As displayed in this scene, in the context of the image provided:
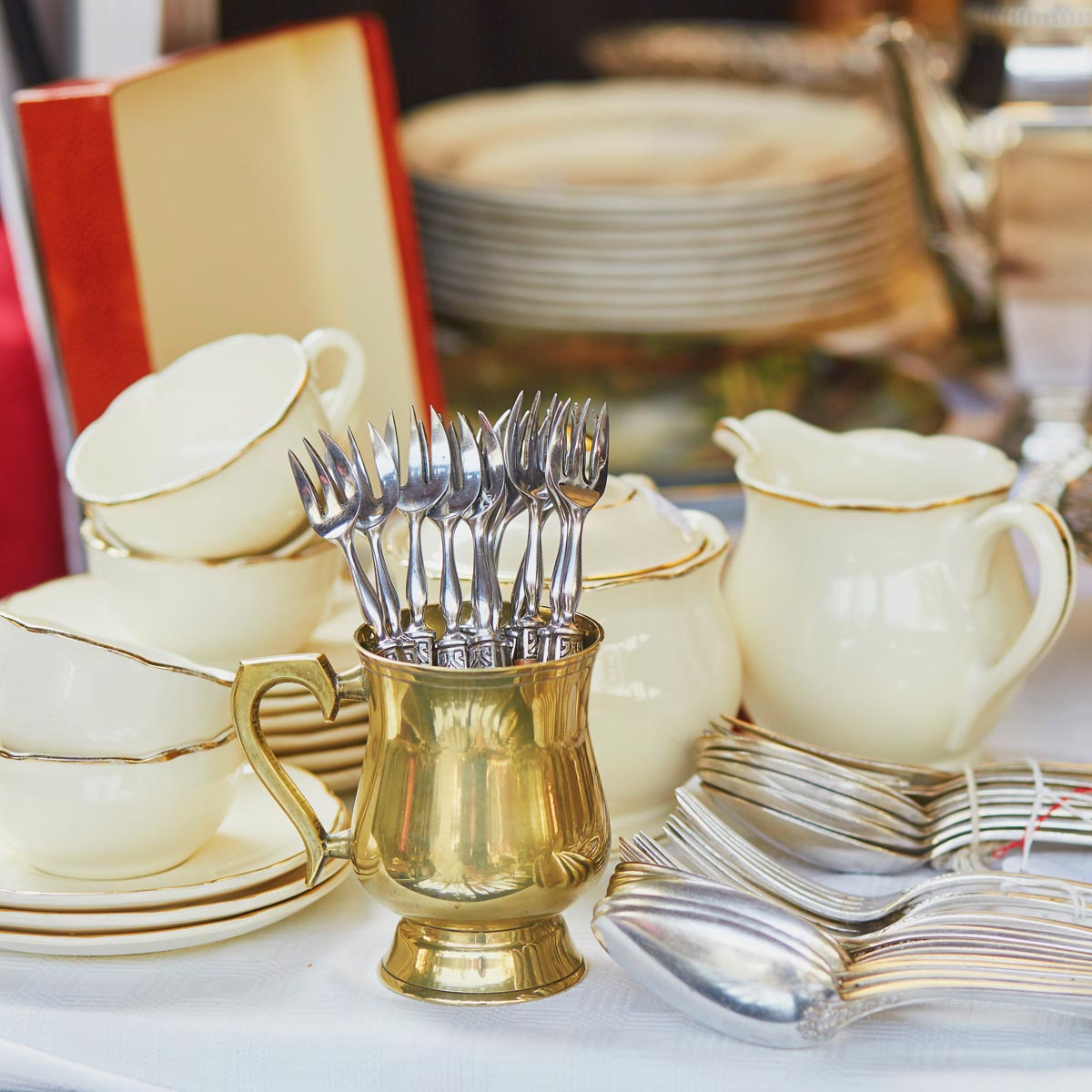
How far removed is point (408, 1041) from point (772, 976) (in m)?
0.09

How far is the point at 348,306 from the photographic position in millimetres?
782

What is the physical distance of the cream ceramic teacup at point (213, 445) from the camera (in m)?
0.50

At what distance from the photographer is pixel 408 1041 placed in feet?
1.24


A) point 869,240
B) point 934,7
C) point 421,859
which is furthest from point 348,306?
point 934,7

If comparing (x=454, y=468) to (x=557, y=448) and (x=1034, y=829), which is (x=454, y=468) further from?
(x=1034, y=829)

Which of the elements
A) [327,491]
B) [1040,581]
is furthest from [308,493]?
[1040,581]

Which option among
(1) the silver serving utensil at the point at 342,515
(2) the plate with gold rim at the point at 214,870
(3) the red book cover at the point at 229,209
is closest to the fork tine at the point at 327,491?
(1) the silver serving utensil at the point at 342,515

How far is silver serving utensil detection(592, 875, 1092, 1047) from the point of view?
0.37 metres

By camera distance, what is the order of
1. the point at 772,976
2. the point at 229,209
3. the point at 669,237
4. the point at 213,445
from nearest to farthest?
the point at 772,976
the point at 213,445
the point at 229,209
the point at 669,237

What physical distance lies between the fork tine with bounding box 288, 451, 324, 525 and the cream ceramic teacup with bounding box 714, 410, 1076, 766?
0.58 feet

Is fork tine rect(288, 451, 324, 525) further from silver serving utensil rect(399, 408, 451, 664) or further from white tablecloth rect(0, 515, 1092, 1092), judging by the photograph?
white tablecloth rect(0, 515, 1092, 1092)

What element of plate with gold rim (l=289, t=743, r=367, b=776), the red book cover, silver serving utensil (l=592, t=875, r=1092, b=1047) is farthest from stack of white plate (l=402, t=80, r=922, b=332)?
silver serving utensil (l=592, t=875, r=1092, b=1047)

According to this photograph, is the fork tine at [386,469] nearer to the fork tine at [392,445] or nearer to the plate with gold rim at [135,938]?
the fork tine at [392,445]

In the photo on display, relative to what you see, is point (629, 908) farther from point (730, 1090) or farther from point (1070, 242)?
point (1070, 242)
